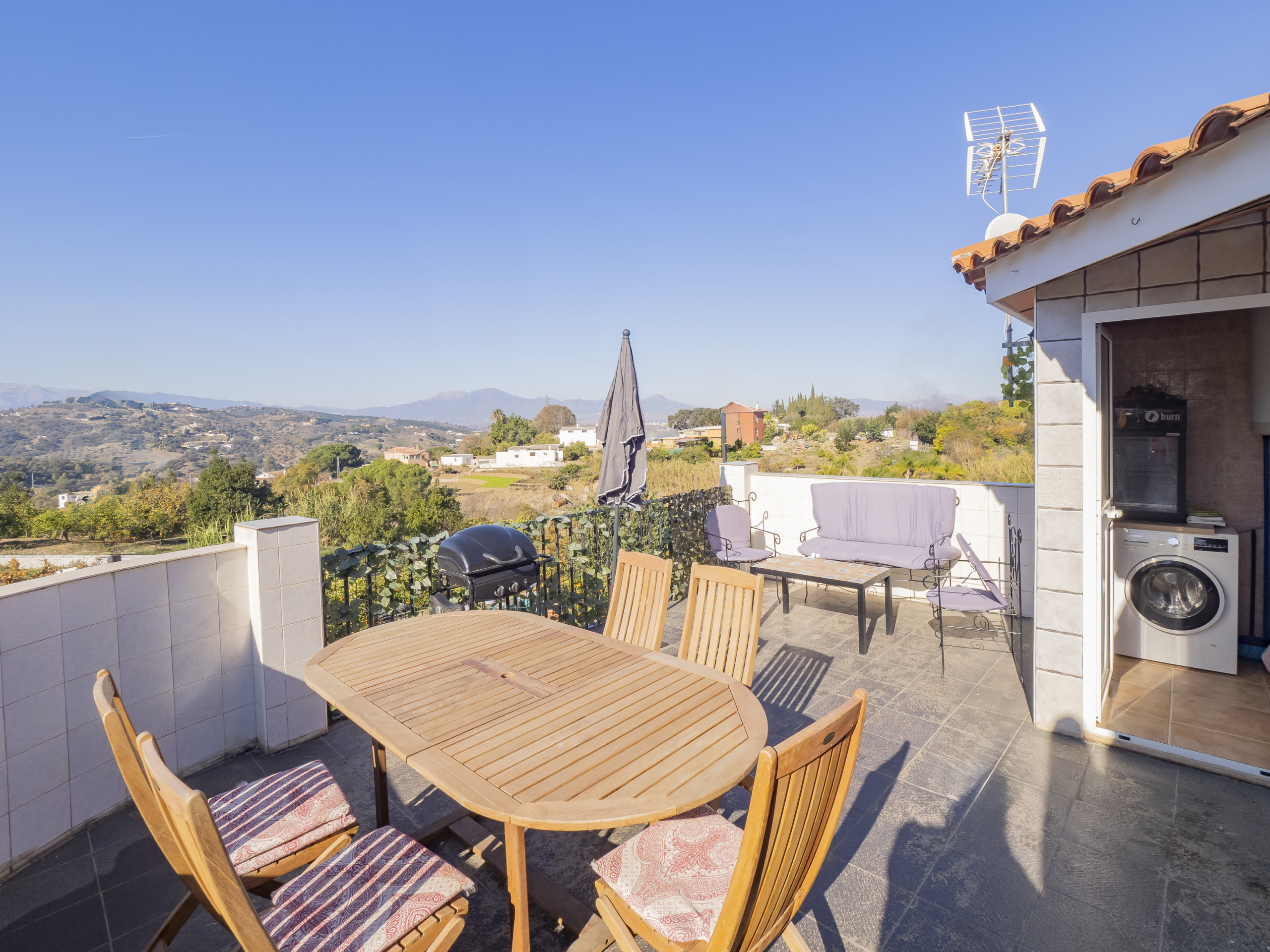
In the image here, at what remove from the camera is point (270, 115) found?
2409 centimetres

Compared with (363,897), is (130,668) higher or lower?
higher

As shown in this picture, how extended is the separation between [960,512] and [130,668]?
5.98 metres

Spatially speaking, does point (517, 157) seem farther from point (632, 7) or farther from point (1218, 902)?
point (1218, 902)

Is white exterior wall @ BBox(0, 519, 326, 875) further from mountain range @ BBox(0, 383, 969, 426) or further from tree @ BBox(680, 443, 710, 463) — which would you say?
mountain range @ BBox(0, 383, 969, 426)

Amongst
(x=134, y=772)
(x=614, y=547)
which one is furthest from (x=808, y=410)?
(x=134, y=772)

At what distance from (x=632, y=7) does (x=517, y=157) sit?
32.9ft

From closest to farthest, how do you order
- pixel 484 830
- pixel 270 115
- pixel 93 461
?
pixel 484 830
pixel 270 115
pixel 93 461

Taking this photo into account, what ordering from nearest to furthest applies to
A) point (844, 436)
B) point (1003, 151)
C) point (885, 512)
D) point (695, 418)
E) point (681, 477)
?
point (885, 512) < point (1003, 151) < point (681, 477) < point (844, 436) < point (695, 418)

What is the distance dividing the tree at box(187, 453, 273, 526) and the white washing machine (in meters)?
27.0

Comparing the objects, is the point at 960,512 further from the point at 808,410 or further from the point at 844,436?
the point at 808,410

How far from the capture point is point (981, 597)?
409 cm

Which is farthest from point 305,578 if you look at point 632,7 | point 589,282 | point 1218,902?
point 589,282

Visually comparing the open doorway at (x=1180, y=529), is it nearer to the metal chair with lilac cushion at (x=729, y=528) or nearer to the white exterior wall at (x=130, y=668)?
the metal chair with lilac cushion at (x=729, y=528)

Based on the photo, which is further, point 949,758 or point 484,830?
point 949,758
